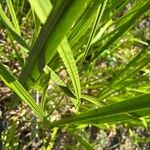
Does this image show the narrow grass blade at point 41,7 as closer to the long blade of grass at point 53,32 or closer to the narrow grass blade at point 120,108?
the long blade of grass at point 53,32

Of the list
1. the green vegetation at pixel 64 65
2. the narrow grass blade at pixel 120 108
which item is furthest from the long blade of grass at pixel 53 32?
the narrow grass blade at pixel 120 108

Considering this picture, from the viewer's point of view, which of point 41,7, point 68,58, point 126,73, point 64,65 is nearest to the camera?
point 41,7

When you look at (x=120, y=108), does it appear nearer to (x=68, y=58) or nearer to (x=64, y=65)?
(x=68, y=58)

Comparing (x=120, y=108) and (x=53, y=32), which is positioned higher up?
(x=53, y=32)

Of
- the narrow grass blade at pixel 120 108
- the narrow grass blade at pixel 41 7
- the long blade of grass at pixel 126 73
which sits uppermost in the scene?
the narrow grass blade at pixel 41 7

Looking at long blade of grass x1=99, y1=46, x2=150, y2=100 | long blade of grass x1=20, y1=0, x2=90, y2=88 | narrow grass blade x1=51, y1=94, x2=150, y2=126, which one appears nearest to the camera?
long blade of grass x1=20, y1=0, x2=90, y2=88

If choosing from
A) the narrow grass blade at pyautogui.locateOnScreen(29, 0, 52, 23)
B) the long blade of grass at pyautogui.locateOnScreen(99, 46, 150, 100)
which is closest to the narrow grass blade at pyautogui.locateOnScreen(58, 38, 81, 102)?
the narrow grass blade at pyautogui.locateOnScreen(29, 0, 52, 23)

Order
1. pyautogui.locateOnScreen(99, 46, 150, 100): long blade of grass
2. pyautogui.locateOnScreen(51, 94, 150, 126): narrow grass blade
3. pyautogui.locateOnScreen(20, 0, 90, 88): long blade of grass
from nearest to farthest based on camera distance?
pyautogui.locateOnScreen(20, 0, 90, 88): long blade of grass
pyautogui.locateOnScreen(51, 94, 150, 126): narrow grass blade
pyautogui.locateOnScreen(99, 46, 150, 100): long blade of grass

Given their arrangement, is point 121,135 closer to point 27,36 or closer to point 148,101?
point 27,36

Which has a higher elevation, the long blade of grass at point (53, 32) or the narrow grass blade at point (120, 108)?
the long blade of grass at point (53, 32)

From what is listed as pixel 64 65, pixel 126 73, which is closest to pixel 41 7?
pixel 64 65

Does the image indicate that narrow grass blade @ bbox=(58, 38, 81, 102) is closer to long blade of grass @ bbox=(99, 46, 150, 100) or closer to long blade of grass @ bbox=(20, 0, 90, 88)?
long blade of grass @ bbox=(20, 0, 90, 88)

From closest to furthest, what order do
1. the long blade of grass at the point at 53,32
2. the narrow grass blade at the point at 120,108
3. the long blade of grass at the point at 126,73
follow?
the long blade of grass at the point at 53,32 → the narrow grass blade at the point at 120,108 → the long blade of grass at the point at 126,73
